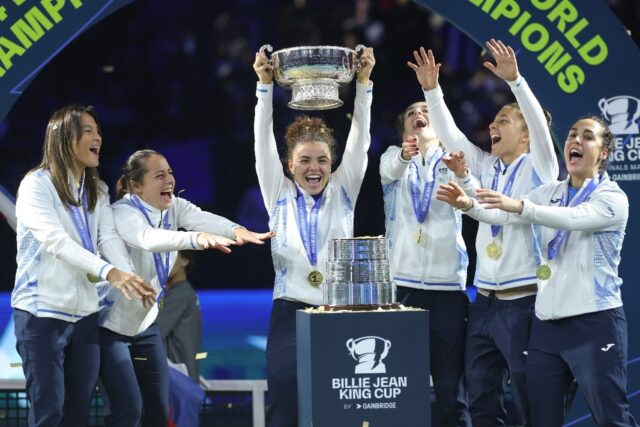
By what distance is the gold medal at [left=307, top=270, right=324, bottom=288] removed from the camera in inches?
171

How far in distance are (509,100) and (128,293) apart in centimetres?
372

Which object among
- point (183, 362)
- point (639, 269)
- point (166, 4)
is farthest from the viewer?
point (166, 4)

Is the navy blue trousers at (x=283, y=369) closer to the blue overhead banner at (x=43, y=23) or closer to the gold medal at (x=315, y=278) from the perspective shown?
the gold medal at (x=315, y=278)

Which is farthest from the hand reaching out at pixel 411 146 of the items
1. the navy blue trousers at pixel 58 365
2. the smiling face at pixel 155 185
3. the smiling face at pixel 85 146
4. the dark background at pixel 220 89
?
the dark background at pixel 220 89

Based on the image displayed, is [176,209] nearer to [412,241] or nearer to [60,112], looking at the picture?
[60,112]

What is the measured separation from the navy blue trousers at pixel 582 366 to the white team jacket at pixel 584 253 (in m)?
0.06

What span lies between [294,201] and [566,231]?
1.14 m

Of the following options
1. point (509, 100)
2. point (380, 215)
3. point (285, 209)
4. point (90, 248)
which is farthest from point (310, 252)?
point (509, 100)

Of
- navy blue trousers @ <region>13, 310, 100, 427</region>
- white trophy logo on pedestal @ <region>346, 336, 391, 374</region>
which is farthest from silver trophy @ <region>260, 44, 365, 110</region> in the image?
white trophy logo on pedestal @ <region>346, 336, 391, 374</region>

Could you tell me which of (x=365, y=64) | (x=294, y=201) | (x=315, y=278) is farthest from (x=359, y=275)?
(x=365, y=64)

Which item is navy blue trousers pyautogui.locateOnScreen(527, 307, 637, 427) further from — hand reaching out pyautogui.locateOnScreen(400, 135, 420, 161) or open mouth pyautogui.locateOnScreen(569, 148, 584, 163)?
hand reaching out pyautogui.locateOnScreen(400, 135, 420, 161)

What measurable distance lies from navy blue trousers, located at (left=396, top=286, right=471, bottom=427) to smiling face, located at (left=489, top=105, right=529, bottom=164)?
26.3 inches

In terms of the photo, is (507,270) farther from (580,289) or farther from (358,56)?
(358,56)

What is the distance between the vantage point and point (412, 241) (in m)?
4.76
